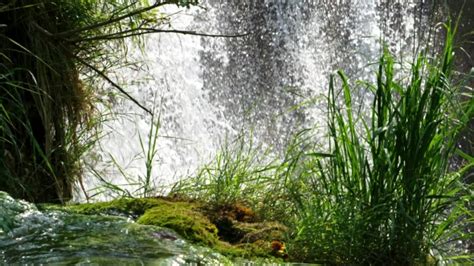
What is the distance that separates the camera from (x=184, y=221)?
3363mm

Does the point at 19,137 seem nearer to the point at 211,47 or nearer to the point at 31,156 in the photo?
the point at 31,156

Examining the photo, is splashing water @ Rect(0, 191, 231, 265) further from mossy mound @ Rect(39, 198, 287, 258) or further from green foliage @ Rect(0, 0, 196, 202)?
green foliage @ Rect(0, 0, 196, 202)

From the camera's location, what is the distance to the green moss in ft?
10.7

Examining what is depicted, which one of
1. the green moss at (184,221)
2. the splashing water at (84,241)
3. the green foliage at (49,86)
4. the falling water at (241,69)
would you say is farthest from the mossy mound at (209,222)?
the falling water at (241,69)

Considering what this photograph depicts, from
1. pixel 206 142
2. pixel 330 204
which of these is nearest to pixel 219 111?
pixel 206 142

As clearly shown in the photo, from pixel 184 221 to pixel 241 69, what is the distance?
524 cm

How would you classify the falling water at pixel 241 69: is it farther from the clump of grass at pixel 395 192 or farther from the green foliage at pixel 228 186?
the clump of grass at pixel 395 192

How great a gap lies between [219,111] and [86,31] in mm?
3025

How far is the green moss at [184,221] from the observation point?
10.7 ft

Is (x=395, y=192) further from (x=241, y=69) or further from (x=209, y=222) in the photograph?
(x=241, y=69)

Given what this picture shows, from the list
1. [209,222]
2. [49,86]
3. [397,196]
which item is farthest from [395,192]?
[49,86]

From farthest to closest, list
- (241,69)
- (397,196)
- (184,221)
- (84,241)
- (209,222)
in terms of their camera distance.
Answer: (241,69) → (209,222) → (184,221) → (397,196) → (84,241)

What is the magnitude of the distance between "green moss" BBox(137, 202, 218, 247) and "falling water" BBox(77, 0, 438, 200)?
228cm

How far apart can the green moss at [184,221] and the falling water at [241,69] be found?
7.49ft
